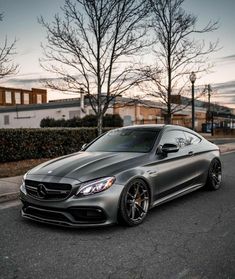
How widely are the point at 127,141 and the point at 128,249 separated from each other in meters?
2.35

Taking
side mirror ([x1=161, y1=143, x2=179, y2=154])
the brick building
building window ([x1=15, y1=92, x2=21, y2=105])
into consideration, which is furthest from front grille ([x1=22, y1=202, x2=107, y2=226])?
building window ([x1=15, y1=92, x2=21, y2=105])

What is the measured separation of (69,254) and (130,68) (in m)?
10.1

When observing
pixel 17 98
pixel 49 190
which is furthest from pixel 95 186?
pixel 17 98

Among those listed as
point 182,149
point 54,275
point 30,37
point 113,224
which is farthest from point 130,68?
point 54,275

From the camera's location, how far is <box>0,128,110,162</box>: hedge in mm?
11896

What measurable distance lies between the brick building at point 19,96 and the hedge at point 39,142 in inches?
2599

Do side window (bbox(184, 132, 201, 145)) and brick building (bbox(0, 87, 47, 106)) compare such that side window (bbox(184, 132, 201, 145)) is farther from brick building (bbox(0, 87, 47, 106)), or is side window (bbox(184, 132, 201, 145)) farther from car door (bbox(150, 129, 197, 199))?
brick building (bbox(0, 87, 47, 106))

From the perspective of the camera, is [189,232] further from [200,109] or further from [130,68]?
[200,109]

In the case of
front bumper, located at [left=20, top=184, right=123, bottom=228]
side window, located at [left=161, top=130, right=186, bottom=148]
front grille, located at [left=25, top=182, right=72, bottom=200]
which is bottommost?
front bumper, located at [left=20, top=184, right=123, bottom=228]

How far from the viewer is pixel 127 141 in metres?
5.99

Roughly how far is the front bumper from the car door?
3.31 feet

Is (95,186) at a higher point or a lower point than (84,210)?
higher

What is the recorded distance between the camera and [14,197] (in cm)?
686

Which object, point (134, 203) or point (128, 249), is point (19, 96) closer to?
point (134, 203)
